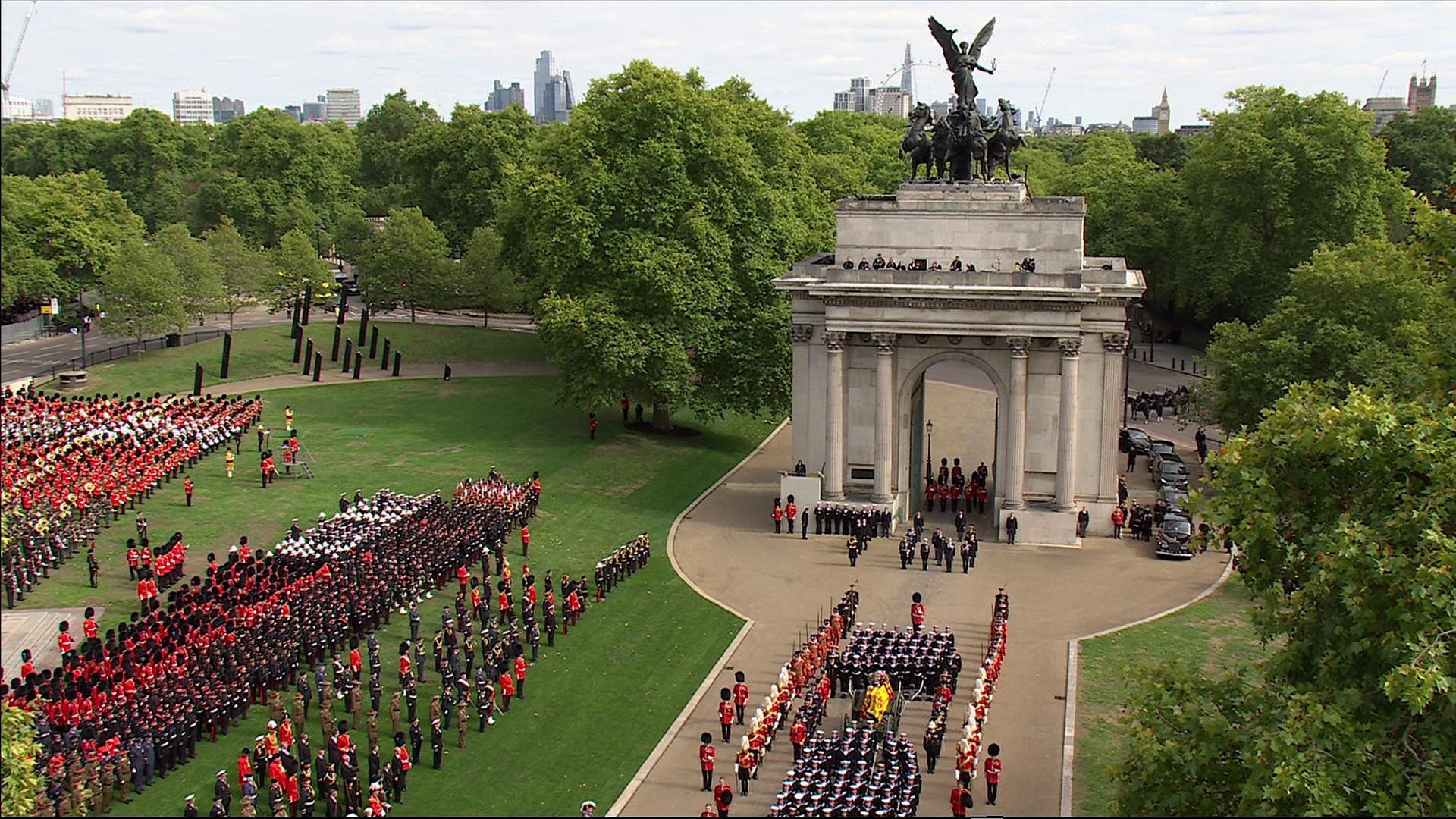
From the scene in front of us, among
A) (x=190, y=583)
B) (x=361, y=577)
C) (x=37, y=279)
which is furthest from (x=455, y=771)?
(x=37, y=279)

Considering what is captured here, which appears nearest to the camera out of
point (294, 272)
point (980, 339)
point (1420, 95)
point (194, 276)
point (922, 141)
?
point (980, 339)

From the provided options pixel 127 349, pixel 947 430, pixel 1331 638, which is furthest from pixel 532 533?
pixel 127 349

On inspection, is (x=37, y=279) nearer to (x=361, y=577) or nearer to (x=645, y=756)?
(x=361, y=577)

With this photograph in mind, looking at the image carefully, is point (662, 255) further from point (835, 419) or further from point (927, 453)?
point (927, 453)

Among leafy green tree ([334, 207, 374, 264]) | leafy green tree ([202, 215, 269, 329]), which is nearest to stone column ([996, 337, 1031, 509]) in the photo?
leafy green tree ([202, 215, 269, 329])

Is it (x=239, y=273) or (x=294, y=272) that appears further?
(x=294, y=272)
